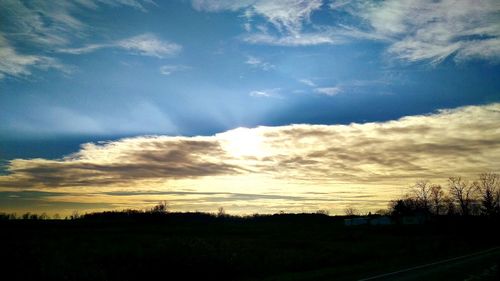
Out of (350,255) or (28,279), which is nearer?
(28,279)

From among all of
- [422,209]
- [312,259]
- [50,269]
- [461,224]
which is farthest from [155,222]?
[50,269]

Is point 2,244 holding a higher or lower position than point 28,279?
higher

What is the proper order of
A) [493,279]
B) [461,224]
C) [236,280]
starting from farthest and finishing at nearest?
1. [461,224]
2. [236,280]
3. [493,279]

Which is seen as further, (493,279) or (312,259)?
(312,259)

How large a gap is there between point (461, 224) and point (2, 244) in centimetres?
9518

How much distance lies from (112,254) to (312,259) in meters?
14.9

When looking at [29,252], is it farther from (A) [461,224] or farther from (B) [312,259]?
(A) [461,224]

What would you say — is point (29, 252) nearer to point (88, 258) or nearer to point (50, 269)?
point (50, 269)

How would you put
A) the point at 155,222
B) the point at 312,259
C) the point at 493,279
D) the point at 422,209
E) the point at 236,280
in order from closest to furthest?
the point at 493,279 < the point at 236,280 < the point at 312,259 < the point at 155,222 < the point at 422,209

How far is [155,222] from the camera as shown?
132 m

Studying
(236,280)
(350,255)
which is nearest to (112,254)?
(236,280)

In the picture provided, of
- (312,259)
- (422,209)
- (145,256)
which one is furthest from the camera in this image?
(422,209)

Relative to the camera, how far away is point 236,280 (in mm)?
23875

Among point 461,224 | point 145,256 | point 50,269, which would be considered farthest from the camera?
point 461,224
